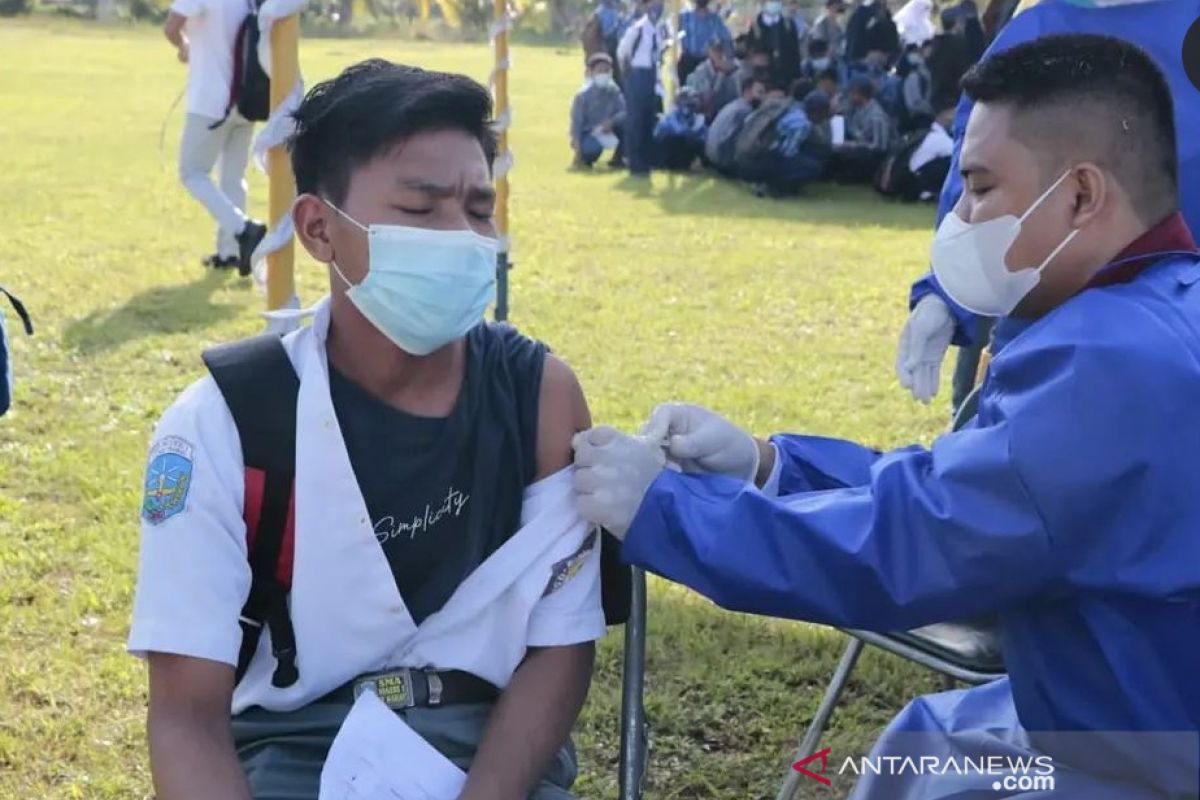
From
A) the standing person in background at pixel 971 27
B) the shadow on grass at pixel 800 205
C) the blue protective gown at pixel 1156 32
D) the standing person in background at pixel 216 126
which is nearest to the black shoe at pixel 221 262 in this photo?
the standing person in background at pixel 216 126

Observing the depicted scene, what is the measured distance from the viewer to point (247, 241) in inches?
329

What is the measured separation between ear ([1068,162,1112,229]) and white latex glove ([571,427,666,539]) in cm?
69

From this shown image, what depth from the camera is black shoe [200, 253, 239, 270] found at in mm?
8625

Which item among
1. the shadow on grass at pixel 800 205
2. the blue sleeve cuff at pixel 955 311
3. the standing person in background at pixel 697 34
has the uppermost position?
the blue sleeve cuff at pixel 955 311

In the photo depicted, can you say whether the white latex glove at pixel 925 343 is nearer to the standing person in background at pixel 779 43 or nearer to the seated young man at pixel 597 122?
the seated young man at pixel 597 122

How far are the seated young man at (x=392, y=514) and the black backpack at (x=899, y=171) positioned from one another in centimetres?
1111

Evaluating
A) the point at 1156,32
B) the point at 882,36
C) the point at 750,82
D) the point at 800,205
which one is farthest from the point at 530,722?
the point at 882,36

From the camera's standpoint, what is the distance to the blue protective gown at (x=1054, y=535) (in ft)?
5.68

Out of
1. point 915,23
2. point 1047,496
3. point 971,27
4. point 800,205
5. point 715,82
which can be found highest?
point 1047,496

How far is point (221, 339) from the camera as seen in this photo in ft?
23.0

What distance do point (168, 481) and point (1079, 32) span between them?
204 cm

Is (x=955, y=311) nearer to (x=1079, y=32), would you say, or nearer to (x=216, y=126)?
(x=1079, y=32)

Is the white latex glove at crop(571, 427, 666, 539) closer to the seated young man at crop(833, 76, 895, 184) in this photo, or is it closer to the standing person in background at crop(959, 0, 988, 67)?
the seated young man at crop(833, 76, 895, 184)

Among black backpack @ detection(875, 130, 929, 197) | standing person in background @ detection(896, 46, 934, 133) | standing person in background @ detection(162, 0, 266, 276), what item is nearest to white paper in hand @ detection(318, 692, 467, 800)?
standing person in background @ detection(162, 0, 266, 276)
